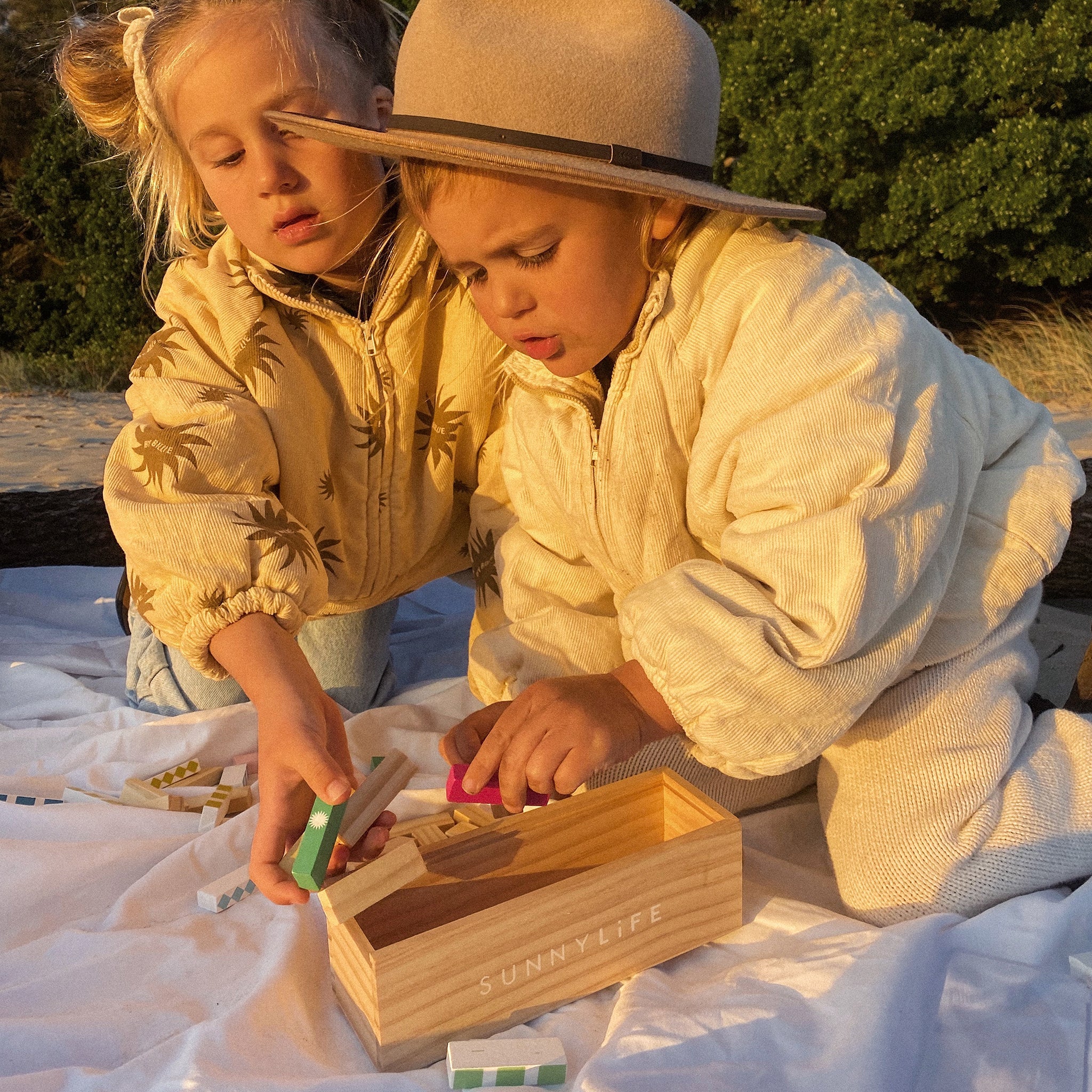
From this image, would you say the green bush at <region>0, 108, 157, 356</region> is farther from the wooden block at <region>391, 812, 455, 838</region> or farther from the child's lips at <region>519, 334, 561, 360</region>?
the wooden block at <region>391, 812, 455, 838</region>

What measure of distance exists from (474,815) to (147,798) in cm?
53

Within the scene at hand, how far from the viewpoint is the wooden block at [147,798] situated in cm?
165

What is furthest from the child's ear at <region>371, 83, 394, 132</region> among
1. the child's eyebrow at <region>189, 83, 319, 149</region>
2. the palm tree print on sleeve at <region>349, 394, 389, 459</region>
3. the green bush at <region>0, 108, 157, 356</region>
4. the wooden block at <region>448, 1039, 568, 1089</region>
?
the green bush at <region>0, 108, 157, 356</region>

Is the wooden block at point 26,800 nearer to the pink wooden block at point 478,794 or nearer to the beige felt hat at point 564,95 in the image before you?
the pink wooden block at point 478,794

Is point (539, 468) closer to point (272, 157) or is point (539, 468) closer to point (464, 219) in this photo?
point (464, 219)

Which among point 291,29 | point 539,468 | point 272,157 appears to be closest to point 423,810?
point 539,468

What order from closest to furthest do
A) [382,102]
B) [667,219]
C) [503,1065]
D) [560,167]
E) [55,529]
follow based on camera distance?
[503,1065], [560,167], [667,219], [382,102], [55,529]

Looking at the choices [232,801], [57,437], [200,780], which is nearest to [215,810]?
[232,801]

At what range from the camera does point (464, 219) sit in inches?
50.7

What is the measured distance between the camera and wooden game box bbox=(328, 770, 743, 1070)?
3.51 feet

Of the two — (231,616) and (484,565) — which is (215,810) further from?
(484,565)

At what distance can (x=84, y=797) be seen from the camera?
168cm

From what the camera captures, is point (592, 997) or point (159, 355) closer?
point (592, 997)

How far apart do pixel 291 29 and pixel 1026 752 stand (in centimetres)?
135
